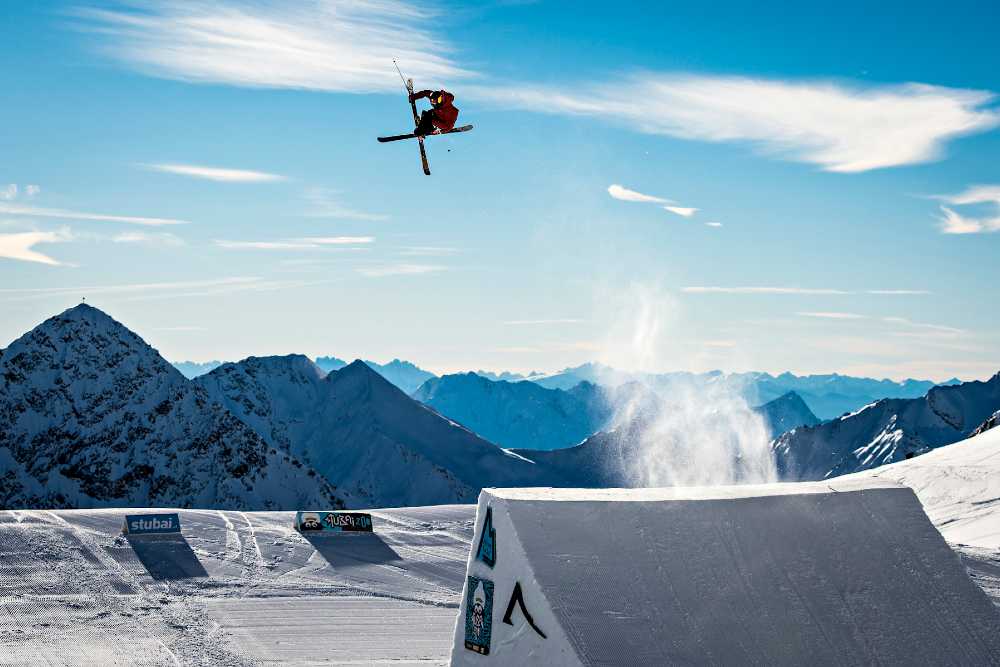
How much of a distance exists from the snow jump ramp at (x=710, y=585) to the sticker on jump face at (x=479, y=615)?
1.1 inches

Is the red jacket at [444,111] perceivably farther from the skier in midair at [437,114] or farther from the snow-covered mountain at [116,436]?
the snow-covered mountain at [116,436]

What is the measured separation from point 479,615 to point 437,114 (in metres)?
11.8

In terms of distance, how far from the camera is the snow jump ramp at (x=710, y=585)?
16.1 metres

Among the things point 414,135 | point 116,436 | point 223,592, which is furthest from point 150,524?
point 116,436

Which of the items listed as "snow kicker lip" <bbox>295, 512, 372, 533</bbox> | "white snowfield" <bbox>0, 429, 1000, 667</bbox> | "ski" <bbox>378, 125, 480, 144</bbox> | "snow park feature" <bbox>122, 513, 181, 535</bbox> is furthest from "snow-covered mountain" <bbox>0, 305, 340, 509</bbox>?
"ski" <bbox>378, 125, 480, 144</bbox>

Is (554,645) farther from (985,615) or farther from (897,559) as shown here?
(985,615)

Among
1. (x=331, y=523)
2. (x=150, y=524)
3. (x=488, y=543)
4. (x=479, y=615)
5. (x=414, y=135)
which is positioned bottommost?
(x=331, y=523)

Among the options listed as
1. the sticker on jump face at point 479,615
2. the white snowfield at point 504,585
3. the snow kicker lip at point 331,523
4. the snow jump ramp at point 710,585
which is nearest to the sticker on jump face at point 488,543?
the snow jump ramp at point 710,585

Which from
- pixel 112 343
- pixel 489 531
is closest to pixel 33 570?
pixel 489 531

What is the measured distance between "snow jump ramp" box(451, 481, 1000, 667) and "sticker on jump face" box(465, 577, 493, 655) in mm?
29

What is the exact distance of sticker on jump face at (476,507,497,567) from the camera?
17359 mm

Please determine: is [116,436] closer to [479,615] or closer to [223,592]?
[223,592]

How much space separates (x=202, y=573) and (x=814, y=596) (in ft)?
80.4

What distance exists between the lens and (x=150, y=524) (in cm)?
3912
